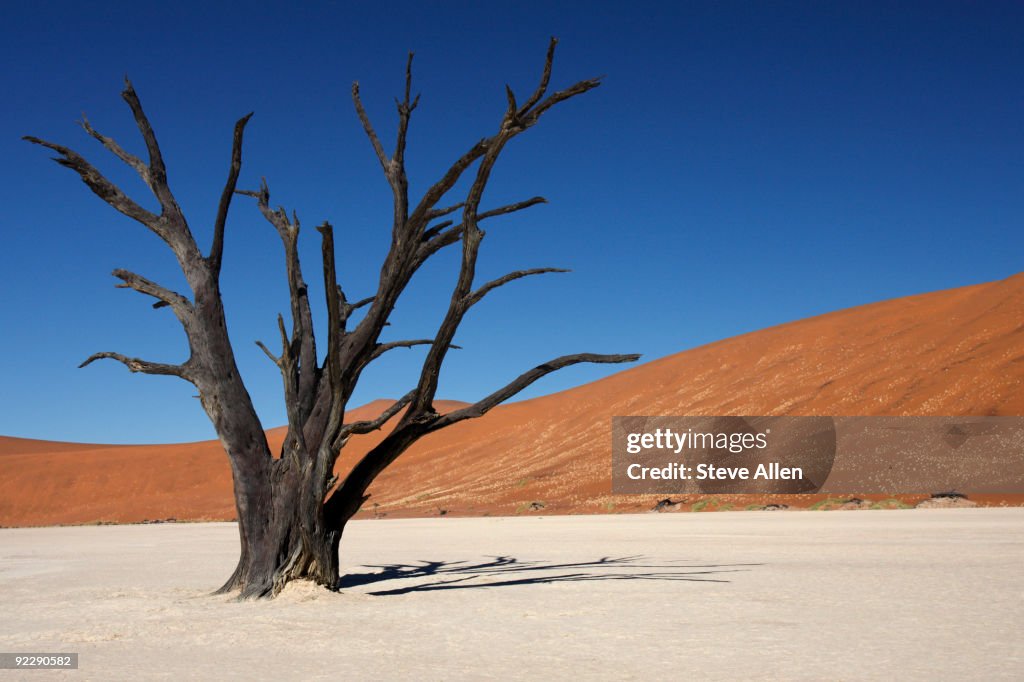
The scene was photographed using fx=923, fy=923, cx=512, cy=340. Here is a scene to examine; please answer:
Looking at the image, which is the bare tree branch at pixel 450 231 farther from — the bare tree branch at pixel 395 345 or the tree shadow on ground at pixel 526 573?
the tree shadow on ground at pixel 526 573

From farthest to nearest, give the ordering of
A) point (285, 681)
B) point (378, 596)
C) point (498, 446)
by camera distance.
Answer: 1. point (498, 446)
2. point (378, 596)
3. point (285, 681)

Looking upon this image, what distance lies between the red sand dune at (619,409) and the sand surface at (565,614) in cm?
1888

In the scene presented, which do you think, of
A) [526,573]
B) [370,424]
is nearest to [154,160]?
[370,424]

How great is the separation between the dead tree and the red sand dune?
880 inches

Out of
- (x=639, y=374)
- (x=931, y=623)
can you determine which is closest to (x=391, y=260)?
(x=931, y=623)

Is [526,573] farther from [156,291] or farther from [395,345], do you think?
[156,291]

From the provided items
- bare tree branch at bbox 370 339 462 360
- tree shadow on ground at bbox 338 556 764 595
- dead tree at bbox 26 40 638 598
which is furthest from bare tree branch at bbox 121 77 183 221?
tree shadow on ground at bbox 338 556 764 595

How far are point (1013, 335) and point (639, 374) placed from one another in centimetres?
2208

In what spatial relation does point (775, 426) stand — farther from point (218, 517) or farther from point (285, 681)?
point (285, 681)

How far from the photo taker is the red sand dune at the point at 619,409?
34.6 metres

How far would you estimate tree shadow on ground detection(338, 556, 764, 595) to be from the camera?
996cm

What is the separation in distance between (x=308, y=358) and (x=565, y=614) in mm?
3981

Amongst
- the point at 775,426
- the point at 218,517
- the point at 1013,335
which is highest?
the point at 1013,335

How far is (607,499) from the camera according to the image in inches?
1286
